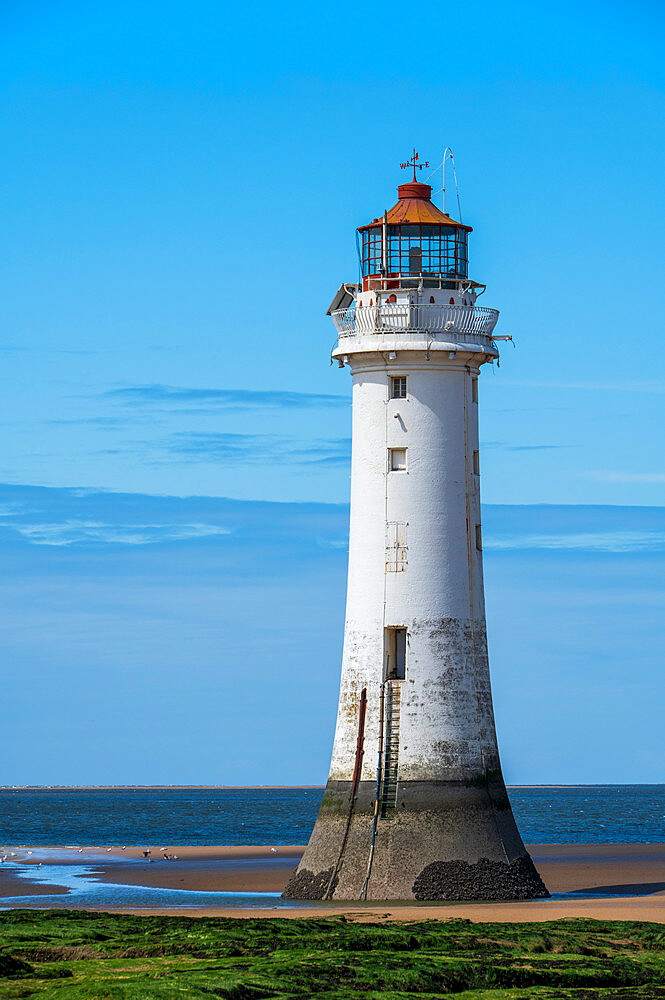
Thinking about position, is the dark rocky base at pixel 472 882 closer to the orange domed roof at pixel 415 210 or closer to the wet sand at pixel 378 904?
the wet sand at pixel 378 904

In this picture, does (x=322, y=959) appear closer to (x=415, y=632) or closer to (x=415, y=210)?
(x=415, y=632)

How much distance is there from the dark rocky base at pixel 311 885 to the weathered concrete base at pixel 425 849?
22 millimetres

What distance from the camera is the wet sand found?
31141 mm

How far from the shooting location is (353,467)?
1412 inches

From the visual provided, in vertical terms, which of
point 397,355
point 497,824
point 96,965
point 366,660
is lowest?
point 96,965

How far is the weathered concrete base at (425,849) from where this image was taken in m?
33.2

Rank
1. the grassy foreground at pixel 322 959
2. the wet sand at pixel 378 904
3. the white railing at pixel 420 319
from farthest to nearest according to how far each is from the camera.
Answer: the white railing at pixel 420 319 → the wet sand at pixel 378 904 → the grassy foreground at pixel 322 959

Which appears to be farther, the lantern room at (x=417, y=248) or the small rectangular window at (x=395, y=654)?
the lantern room at (x=417, y=248)

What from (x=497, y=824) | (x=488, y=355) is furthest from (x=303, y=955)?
(x=488, y=355)

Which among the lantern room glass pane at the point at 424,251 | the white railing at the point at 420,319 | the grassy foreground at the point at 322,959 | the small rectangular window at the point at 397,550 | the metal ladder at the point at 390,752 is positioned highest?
the lantern room glass pane at the point at 424,251

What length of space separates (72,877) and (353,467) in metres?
19.2

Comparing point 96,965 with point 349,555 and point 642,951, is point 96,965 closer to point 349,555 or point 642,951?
point 642,951

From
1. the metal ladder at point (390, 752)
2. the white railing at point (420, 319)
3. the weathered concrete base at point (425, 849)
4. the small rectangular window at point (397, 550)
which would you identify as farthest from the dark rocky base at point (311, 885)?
the white railing at point (420, 319)

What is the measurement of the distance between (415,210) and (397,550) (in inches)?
335
